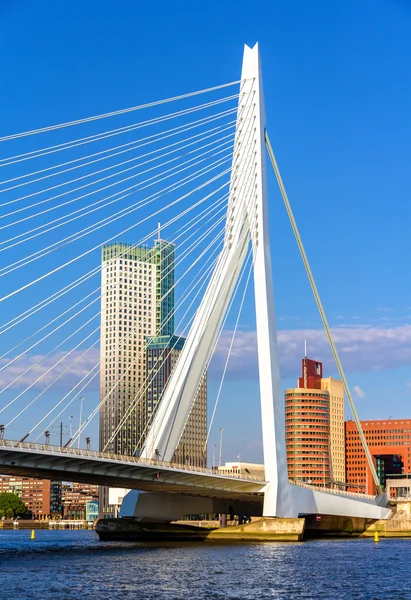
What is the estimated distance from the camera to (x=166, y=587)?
32344 mm

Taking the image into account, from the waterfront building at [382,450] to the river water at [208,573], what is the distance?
123 metres

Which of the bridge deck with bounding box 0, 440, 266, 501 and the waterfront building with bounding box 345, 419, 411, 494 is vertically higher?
the waterfront building with bounding box 345, 419, 411, 494

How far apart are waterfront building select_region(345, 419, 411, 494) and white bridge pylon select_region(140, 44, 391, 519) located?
4792 inches

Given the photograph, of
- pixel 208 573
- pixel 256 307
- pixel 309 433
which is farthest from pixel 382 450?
pixel 208 573

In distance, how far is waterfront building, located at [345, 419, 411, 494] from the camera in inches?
6845

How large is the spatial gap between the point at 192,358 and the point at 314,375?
4819 inches

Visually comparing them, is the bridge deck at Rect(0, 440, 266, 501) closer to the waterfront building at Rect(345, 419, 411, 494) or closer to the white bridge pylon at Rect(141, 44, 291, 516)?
the white bridge pylon at Rect(141, 44, 291, 516)

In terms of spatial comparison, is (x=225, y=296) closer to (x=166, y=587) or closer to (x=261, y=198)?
(x=261, y=198)

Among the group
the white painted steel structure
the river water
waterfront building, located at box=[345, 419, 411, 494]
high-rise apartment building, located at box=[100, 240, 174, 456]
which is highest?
high-rise apartment building, located at box=[100, 240, 174, 456]

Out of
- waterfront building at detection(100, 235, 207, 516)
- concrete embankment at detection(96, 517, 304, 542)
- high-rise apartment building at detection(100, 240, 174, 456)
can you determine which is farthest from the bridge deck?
high-rise apartment building at detection(100, 240, 174, 456)

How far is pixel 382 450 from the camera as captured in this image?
17400cm

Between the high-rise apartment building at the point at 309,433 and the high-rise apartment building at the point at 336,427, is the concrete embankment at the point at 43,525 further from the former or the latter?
the high-rise apartment building at the point at 336,427

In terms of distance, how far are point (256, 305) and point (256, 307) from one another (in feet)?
0.40

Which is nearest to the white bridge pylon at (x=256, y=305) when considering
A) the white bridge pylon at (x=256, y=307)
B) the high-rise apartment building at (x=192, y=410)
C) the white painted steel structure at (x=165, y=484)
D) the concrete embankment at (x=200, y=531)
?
the white bridge pylon at (x=256, y=307)
